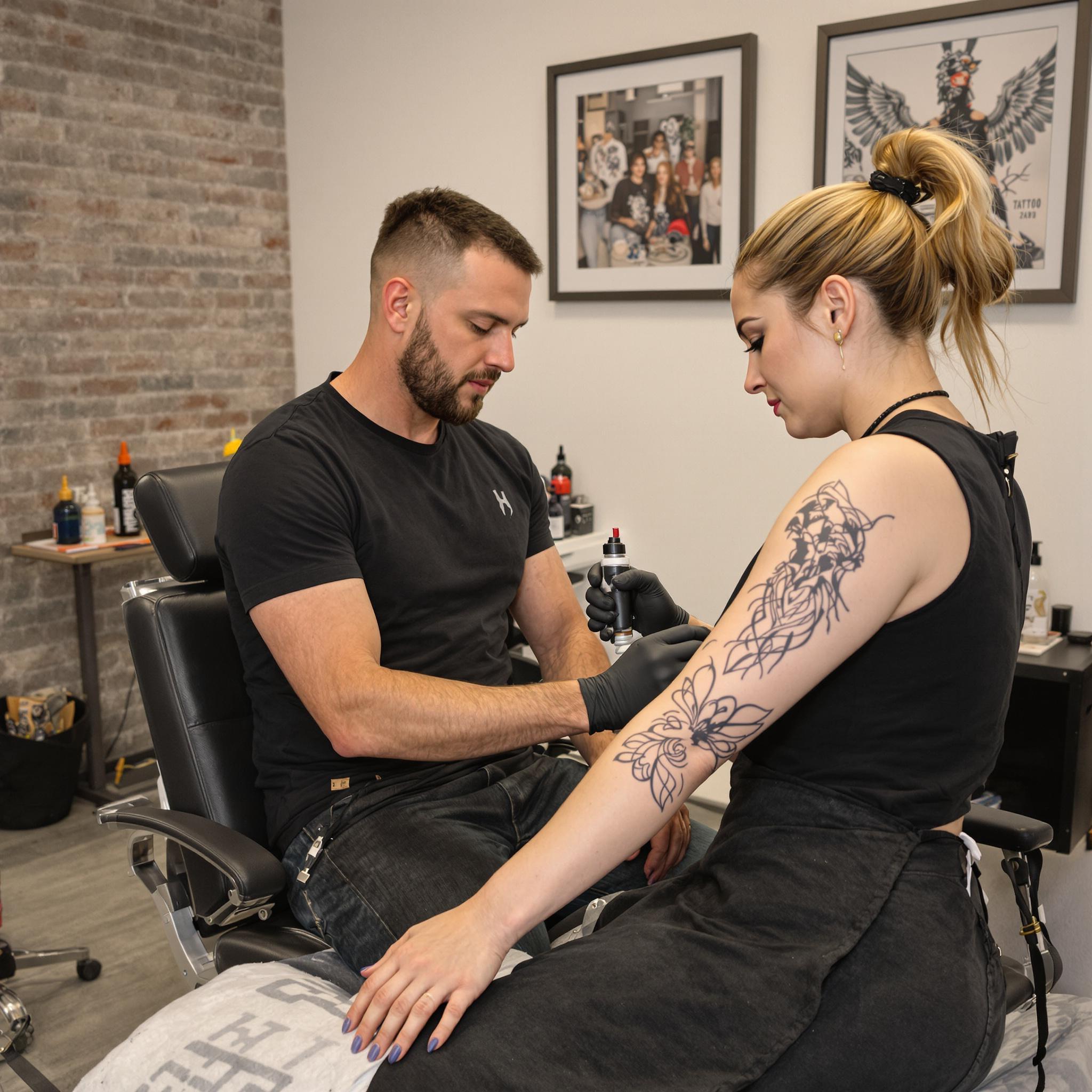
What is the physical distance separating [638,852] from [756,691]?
761 mm

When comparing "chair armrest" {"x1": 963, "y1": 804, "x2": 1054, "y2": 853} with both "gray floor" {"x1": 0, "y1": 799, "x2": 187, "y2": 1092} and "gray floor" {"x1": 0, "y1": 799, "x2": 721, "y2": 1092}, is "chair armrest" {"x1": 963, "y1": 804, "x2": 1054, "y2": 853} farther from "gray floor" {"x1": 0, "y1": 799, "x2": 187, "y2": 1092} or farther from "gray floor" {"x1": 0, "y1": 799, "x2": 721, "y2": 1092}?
"gray floor" {"x1": 0, "y1": 799, "x2": 187, "y2": 1092}

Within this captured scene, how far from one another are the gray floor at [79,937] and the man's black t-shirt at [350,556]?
3.01ft

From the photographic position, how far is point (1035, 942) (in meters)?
1.23

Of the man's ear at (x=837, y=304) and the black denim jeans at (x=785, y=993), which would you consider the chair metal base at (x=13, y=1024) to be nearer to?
the black denim jeans at (x=785, y=993)

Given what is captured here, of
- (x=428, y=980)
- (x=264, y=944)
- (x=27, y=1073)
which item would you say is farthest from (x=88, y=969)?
(x=428, y=980)

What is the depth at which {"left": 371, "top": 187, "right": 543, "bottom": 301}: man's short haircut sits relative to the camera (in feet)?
5.81

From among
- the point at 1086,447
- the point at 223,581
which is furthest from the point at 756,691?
the point at 1086,447

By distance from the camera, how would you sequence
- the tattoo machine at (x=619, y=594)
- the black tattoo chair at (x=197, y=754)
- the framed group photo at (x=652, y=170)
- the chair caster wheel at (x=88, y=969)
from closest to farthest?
1. the black tattoo chair at (x=197, y=754)
2. the tattoo machine at (x=619, y=594)
3. the chair caster wheel at (x=88, y=969)
4. the framed group photo at (x=652, y=170)

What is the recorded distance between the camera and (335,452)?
1648 mm

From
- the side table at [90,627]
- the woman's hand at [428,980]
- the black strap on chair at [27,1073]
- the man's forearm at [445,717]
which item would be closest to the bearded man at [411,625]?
the man's forearm at [445,717]

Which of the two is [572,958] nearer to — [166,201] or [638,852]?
[638,852]

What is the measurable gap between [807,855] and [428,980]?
0.38 metres

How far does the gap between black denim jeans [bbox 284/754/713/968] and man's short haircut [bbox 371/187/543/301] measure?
0.81 m

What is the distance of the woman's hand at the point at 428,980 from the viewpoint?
1.02 metres
